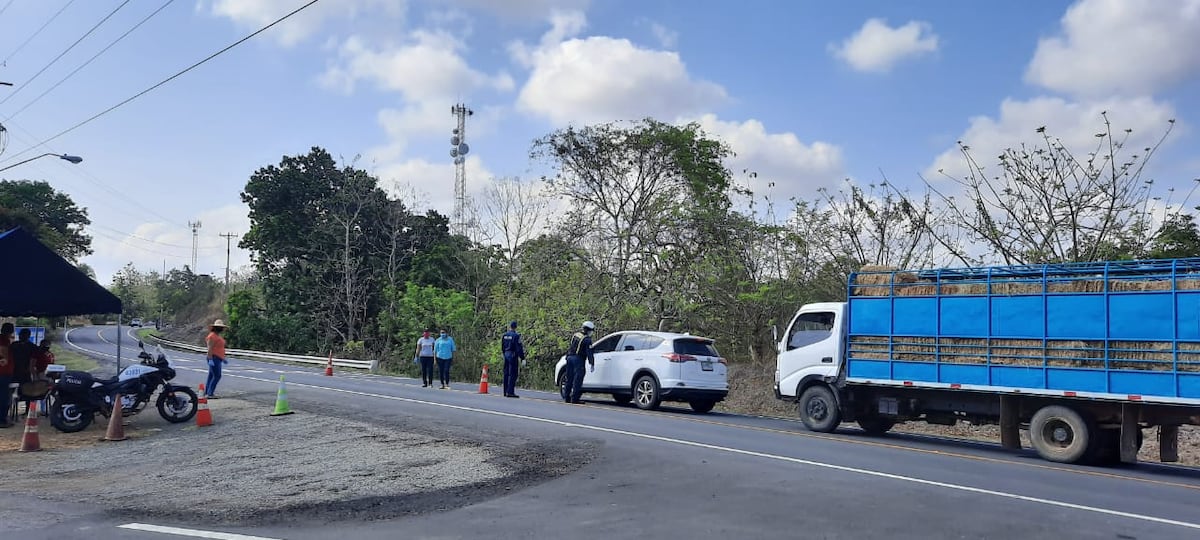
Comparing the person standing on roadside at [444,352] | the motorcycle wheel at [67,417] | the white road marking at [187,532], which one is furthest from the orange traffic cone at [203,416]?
the person standing on roadside at [444,352]

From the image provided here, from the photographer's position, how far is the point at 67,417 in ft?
46.3

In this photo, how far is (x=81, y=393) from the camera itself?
14.1 m

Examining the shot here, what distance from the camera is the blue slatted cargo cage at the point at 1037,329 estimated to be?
11.0 m

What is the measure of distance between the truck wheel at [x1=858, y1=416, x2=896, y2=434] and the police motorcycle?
11.5 m

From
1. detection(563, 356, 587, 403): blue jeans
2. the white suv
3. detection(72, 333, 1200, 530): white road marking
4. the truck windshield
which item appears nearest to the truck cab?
the truck windshield

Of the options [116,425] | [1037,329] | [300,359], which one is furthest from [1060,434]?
[300,359]

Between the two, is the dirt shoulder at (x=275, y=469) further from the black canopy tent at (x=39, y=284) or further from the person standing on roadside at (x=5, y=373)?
the black canopy tent at (x=39, y=284)

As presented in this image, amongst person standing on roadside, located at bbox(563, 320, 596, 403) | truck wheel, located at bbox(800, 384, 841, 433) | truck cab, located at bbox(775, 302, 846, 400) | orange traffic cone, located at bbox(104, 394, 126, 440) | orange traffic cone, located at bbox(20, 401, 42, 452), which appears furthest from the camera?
person standing on roadside, located at bbox(563, 320, 596, 403)

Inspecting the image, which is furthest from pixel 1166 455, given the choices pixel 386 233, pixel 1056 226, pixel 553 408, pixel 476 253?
pixel 386 233

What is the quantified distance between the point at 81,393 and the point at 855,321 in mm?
12529

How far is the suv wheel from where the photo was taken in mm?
18141

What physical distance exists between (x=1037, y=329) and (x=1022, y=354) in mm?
406

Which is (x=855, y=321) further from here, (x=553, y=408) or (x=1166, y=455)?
(x=553, y=408)

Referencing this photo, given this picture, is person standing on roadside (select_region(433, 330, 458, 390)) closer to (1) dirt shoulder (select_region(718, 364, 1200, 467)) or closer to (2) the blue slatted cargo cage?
(1) dirt shoulder (select_region(718, 364, 1200, 467))
